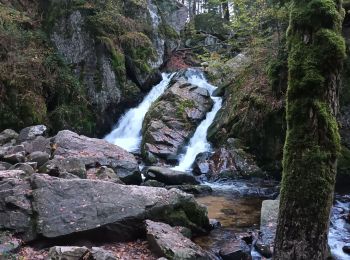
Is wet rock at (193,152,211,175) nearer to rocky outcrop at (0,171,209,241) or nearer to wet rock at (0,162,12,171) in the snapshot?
rocky outcrop at (0,171,209,241)

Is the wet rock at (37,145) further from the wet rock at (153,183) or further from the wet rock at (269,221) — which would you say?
the wet rock at (269,221)

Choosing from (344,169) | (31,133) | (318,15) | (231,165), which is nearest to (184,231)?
(318,15)

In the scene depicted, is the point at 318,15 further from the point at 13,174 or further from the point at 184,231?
the point at 13,174

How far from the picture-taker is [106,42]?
1767 centimetres

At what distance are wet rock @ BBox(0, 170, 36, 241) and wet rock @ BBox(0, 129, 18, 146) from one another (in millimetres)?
5060

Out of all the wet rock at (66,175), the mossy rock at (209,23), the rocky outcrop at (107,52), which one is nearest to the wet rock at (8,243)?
the wet rock at (66,175)

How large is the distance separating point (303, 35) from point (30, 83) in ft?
39.9

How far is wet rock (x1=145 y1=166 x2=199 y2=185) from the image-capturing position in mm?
12703

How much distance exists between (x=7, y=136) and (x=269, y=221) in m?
8.50

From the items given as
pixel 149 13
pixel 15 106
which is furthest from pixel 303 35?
pixel 149 13

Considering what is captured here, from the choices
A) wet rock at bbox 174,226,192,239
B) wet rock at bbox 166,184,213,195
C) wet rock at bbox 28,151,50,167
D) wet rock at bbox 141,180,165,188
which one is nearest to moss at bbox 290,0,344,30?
wet rock at bbox 174,226,192,239

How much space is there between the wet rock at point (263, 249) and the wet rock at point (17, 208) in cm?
427

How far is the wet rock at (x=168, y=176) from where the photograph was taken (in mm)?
12703

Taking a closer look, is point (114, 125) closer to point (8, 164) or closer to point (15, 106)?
point (15, 106)
